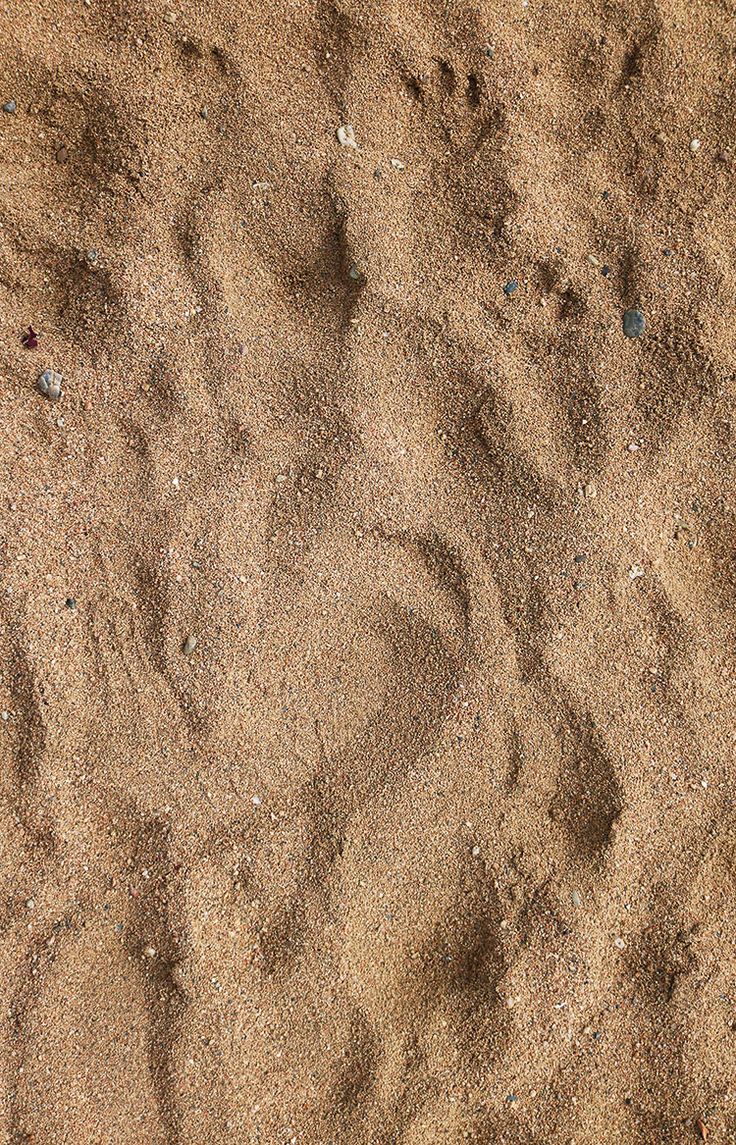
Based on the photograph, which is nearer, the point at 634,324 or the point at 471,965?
the point at 471,965

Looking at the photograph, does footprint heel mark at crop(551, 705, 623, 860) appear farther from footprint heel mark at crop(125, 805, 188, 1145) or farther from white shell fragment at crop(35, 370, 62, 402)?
white shell fragment at crop(35, 370, 62, 402)

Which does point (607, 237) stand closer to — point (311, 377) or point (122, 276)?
point (311, 377)

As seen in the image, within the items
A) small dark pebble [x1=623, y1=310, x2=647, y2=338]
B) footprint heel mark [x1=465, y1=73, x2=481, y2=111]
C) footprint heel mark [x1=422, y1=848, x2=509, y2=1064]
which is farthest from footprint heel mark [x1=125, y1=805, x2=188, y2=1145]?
footprint heel mark [x1=465, y1=73, x2=481, y2=111]

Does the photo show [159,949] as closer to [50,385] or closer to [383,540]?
[383,540]

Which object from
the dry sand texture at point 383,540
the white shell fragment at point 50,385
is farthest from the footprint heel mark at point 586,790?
the white shell fragment at point 50,385

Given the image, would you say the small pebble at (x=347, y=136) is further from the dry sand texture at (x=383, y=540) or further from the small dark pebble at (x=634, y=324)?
the small dark pebble at (x=634, y=324)

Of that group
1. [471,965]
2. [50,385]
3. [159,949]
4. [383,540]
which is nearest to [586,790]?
[471,965]
